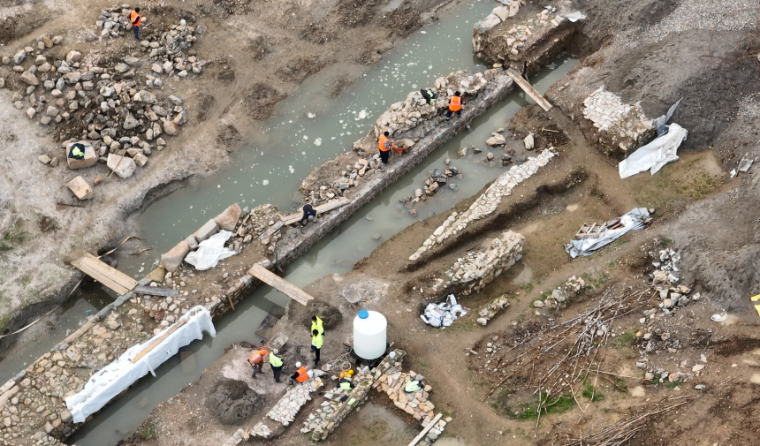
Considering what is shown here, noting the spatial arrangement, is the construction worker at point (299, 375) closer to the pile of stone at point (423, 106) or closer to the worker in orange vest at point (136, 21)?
the pile of stone at point (423, 106)

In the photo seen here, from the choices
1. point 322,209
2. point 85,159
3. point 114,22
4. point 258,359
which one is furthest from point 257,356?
point 114,22

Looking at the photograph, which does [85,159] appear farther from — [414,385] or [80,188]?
[414,385]

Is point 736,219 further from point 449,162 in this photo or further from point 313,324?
point 313,324

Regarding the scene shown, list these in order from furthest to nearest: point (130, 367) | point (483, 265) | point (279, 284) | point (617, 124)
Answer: point (617, 124), point (279, 284), point (483, 265), point (130, 367)

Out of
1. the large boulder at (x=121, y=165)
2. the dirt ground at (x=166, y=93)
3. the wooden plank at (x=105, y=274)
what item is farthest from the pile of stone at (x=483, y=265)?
the large boulder at (x=121, y=165)

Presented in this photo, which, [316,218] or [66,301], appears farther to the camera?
[316,218]

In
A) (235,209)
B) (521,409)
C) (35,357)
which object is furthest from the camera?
(235,209)

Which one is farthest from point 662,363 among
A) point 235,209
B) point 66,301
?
point 66,301
